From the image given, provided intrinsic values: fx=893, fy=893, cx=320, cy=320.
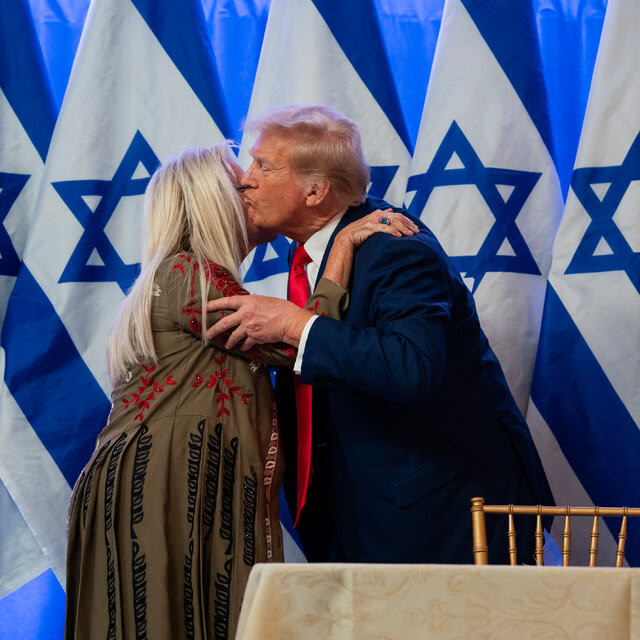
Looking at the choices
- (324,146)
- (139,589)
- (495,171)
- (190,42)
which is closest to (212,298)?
(324,146)

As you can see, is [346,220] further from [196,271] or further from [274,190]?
[196,271]

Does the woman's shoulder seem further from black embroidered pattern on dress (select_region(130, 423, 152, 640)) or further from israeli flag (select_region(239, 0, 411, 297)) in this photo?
israeli flag (select_region(239, 0, 411, 297))

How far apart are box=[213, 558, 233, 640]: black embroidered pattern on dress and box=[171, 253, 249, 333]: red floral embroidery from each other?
16.6 inches

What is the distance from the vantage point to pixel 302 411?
5.47ft

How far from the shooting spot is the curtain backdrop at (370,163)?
6.84 feet

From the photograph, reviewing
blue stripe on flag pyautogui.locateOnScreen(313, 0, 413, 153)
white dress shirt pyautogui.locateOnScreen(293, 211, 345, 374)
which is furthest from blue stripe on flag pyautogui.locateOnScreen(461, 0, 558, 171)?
white dress shirt pyautogui.locateOnScreen(293, 211, 345, 374)

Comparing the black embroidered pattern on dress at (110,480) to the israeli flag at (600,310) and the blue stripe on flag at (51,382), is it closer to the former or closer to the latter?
the blue stripe on flag at (51,382)

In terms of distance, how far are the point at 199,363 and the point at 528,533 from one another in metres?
0.67

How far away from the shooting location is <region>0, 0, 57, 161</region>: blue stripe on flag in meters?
2.30

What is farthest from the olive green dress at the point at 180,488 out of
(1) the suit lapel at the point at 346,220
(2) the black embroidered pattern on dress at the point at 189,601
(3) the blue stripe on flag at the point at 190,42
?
(3) the blue stripe on flag at the point at 190,42

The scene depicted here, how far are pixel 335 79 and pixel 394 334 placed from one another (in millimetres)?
1018

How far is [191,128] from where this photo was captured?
227 cm

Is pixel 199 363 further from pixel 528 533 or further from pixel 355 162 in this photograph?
pixel 528 533

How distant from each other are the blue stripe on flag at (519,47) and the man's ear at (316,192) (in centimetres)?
73
